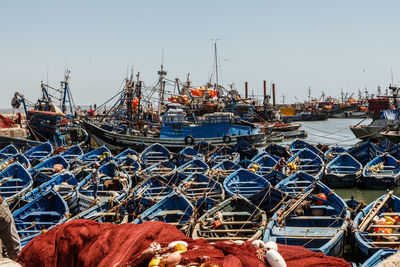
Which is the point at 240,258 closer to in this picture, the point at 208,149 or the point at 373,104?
the point at 208,149

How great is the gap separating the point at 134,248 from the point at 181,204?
740 cm

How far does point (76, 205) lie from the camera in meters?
13.1

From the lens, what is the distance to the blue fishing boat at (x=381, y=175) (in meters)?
19.1

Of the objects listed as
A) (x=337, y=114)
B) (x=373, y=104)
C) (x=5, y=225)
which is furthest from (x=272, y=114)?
(x=5, y=225)

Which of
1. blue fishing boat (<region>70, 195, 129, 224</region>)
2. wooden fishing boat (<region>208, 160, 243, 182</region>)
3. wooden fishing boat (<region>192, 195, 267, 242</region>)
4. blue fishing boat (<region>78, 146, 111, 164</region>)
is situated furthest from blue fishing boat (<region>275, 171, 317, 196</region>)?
blue fishing boat (<region>78, 146, 111, 164</region>)

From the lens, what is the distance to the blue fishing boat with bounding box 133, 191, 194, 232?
11.7 m

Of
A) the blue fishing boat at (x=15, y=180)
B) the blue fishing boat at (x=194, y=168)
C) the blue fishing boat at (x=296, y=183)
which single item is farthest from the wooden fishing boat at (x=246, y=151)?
the blue fishing boat at (x=15, y=180)

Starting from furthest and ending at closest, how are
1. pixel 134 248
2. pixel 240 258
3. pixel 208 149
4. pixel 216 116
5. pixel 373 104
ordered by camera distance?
pixel 373 104, pixel 216 116, pixel 208 149, pixel 134 248, pixel 240 258

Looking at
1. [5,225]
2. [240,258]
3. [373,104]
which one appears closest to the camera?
[240,258]

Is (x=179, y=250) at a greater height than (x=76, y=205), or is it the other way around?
(x=179, y=250)

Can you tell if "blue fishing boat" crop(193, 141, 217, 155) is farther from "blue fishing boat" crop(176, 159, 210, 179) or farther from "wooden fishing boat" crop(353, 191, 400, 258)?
"wooden fishing boat" crop(353, 191, 400, 258)

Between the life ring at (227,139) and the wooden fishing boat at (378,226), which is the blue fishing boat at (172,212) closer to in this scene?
the wooden fishing boat at (378,226)

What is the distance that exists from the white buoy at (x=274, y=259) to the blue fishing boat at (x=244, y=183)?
10.1 metres

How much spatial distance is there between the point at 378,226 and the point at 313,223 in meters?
2.08
